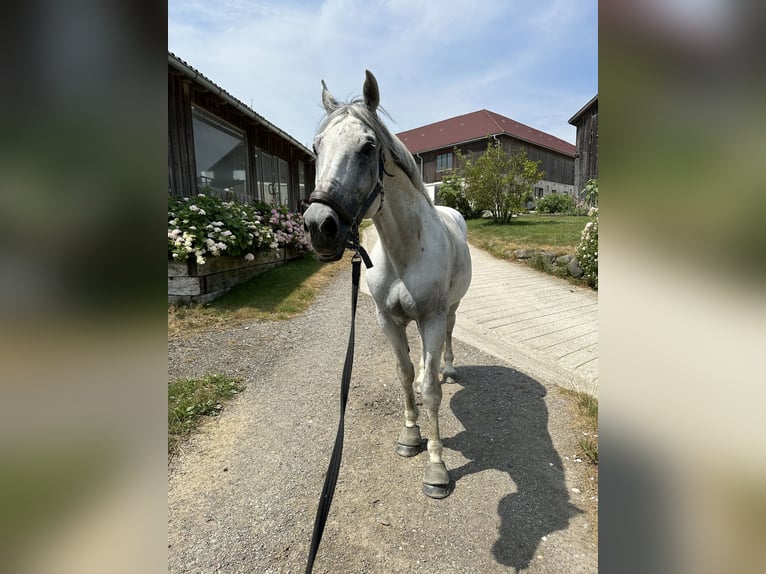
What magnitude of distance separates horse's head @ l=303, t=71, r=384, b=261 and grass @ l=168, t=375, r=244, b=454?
216 cm

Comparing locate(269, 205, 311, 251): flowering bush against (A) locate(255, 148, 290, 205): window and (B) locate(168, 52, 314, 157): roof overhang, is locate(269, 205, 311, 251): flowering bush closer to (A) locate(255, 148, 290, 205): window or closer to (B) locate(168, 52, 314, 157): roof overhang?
(A) locate(255, 148, 290, 205): window

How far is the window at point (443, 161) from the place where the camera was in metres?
31.7

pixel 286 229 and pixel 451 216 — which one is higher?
pixel 286 229

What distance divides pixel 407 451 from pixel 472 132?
32715 mm

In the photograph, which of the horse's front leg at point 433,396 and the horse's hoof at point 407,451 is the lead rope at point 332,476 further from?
the horse's hoof at point 407,451

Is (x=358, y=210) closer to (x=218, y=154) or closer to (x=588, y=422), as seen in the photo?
(x=588, y=422)

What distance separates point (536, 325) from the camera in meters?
5.42

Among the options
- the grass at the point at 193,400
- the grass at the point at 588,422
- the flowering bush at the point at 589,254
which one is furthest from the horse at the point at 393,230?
the flowering bush at the point at 589,254

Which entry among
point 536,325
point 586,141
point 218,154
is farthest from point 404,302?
point 586,141

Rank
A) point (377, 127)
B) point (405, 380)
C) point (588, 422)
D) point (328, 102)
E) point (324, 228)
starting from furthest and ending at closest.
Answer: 1. point (588, 422)
2. point (405, 380)
3. point (328, 102)
4. point (377, 127)
5. point (324, 228)
